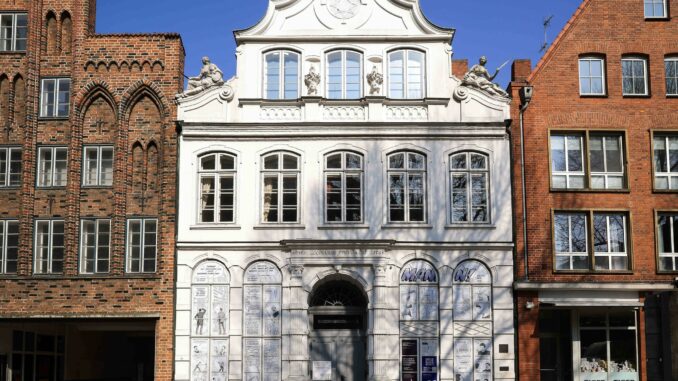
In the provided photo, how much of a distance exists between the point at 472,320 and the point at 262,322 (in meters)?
6.18

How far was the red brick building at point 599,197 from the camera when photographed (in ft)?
81.6

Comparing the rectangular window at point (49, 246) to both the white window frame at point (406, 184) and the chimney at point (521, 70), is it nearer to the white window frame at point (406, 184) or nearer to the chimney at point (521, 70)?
the white window frame at point (406, 184)

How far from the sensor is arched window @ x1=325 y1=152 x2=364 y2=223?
25.3 m

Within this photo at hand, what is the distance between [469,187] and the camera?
25484mm

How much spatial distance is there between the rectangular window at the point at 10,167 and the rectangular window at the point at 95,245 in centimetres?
254

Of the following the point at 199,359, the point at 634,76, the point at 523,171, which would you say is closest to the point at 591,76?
the point at 634,76

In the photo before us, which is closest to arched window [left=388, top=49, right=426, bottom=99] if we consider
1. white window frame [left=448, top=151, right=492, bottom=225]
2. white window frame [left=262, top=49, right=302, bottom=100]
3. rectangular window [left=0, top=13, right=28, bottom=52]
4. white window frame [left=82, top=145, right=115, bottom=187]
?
white window frame [left=448, top=151, right=492, bottom=225]

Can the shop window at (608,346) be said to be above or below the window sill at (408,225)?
below

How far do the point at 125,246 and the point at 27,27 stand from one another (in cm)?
772

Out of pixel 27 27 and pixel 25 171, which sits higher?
pixel 27 27

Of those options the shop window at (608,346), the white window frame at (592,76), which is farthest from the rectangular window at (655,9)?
the shop window at (608,346)

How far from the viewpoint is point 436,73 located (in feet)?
85.5

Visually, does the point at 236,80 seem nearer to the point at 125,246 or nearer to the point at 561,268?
the point at 125,246

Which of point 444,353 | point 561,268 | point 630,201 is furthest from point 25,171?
point 630,201
